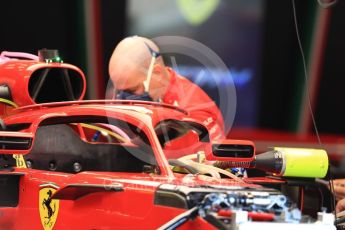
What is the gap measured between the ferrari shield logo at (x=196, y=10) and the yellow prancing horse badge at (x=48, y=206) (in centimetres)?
332

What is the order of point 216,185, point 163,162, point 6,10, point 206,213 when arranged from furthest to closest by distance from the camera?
point 6,10 < point 163,162 < point 216,185 < point 206,213

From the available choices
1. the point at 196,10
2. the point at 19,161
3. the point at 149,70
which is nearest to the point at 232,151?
the point at 19,161

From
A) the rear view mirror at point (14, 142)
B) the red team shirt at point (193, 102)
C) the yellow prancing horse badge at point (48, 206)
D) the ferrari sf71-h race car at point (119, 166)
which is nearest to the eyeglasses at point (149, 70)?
the red team shirt at point (193, 102)

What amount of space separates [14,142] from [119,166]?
0.88 meters

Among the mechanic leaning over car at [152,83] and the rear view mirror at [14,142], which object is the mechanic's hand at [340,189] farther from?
the rear view mirror at [14,142]

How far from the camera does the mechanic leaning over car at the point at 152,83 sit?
5.21m

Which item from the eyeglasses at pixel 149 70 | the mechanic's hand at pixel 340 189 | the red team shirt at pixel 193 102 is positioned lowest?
the mechanic's hand at pixel 340 189

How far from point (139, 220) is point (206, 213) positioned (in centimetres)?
39

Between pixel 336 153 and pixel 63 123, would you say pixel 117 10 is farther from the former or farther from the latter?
pixel 63 123

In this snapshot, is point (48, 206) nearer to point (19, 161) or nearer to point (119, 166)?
point (19, 161)

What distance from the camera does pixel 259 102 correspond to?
22.7ft

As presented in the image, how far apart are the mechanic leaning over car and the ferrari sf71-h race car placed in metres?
0.46

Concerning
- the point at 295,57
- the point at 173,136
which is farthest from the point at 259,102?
the point at 173,136

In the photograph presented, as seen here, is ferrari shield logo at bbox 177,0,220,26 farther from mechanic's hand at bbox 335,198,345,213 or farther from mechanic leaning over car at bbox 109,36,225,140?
mechanic's hand at bbox 335,198,345,213
